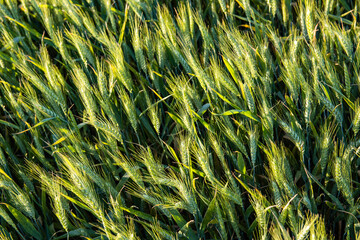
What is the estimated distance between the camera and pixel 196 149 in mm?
1157

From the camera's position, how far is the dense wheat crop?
112cm

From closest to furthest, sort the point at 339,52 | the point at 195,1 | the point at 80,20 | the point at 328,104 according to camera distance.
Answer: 1. the point at 328,104
2. the point at 339,52
3. the point at 80,20
4. the point at 195,1

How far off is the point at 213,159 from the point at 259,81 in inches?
12.3

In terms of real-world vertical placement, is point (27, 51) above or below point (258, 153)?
above

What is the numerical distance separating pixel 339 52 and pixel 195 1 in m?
0.74

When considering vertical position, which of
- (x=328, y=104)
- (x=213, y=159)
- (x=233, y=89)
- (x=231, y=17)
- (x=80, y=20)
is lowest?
(x=213, y=159)

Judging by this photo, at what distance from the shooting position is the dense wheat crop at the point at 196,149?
3.69ft

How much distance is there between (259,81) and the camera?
1.43 m

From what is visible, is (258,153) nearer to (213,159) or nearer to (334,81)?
(213,159)

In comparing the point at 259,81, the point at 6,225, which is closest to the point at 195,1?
the point at 259,81

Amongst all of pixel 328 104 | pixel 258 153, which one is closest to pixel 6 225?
pixel 258 153

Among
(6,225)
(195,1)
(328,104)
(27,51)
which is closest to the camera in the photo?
(328,104)

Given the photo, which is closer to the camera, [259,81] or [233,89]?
[233,89]

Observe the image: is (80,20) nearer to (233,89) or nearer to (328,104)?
(233,89)
